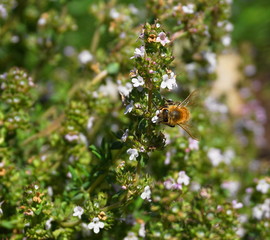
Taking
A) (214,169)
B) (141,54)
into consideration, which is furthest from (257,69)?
(141,54)

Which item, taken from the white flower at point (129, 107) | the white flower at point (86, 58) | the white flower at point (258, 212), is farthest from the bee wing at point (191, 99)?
the white flower at point (86, 58)

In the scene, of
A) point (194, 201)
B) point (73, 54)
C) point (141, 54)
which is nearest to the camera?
point (141, 54)

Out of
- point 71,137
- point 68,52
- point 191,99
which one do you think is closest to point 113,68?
point 71,137

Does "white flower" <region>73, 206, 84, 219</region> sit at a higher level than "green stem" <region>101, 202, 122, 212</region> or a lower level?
lower

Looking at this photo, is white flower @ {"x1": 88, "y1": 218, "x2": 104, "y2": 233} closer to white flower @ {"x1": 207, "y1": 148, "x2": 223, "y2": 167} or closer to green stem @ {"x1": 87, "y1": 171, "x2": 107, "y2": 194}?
green stem @ {"x1": 87, "y1": 171, "x2": 107, "y2": 194}

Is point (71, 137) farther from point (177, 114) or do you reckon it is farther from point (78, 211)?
point (177, 114)

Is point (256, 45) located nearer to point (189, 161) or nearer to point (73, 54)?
point (73, 54)

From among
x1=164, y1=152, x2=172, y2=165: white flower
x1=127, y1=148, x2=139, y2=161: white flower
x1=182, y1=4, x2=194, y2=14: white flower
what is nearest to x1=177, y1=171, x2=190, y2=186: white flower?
x1=164, y1=152, x2=172, y2=165: white flower
